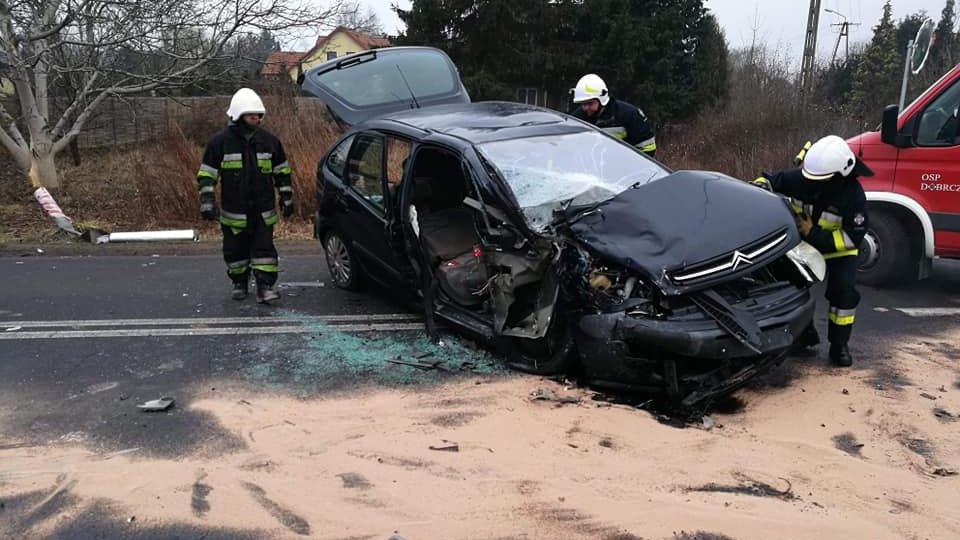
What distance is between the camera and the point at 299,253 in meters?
8.31

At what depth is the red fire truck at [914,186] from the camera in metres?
5.95

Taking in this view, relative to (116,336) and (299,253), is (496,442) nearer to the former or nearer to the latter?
(116,336)

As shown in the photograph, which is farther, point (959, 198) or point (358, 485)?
point (959, 198)

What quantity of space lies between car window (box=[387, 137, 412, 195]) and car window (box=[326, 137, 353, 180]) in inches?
27.5

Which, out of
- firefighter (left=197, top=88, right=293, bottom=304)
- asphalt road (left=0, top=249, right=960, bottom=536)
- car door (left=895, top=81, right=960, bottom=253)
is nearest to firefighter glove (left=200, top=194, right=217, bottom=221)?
firefighter (left=197, top=88, right=293, bottom=304)

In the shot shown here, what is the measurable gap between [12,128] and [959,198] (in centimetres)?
1371

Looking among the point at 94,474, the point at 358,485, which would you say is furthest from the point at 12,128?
the point at 358,485

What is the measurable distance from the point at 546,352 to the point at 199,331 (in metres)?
2.88

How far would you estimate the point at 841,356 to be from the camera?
180 inches

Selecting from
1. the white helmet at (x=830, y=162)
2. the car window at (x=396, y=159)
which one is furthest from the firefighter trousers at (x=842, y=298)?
the car window at (x=396, y=159)

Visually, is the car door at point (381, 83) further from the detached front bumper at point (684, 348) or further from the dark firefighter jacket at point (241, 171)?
the detached front bumper at point (684, 348)

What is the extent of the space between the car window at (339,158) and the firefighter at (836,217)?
346 cm

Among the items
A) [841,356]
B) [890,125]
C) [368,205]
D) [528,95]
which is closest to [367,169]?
[368,205]

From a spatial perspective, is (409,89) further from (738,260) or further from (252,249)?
(738,260)
